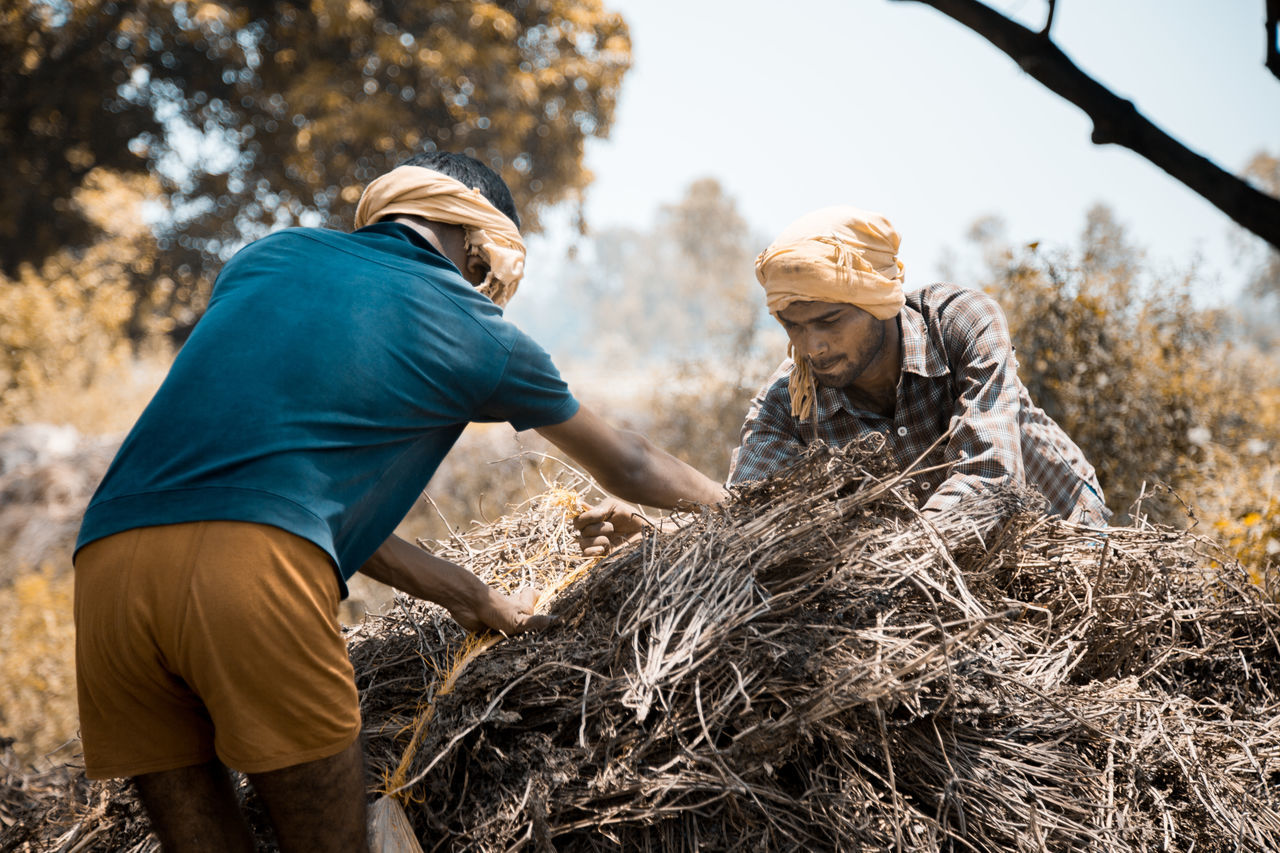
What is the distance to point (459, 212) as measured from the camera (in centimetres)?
198

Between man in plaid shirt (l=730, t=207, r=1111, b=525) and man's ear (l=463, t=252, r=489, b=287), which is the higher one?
man in plaid shirt (l=730, t=207, r=1111, b=525)

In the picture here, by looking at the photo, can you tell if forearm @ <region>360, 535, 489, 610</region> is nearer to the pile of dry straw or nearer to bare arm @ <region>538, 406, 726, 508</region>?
the pile of dry straw

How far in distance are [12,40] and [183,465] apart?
15129 mm

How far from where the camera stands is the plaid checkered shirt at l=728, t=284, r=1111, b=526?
2281 millimetres

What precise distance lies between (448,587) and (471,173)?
1044 millimetres

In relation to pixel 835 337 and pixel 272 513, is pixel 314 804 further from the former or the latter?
pixel 835 337

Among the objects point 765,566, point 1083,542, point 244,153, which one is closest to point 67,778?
point 765,566

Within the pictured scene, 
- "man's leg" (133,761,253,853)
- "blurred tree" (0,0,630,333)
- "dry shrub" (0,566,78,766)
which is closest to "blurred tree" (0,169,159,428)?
"blurred tree" (0,0,630,333)

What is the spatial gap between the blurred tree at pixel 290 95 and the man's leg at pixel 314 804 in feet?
37.4

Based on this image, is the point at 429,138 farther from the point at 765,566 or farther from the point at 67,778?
the point at 765,566

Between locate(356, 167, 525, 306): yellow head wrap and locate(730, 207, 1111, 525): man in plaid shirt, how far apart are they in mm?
903

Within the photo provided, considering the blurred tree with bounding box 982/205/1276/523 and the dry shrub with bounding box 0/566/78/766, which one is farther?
the dry shrub with bounding box 0/566/78/766

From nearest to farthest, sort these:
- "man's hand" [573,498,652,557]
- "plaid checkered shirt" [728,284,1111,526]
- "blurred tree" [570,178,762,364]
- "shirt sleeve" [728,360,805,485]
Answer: "plaid checkered shirt" [728,284,1111,526] < "man's hand" [573,498,652,557] < "shirt sleeve" [728,360,805,485] < "blurred tree" [570,178,762,364]

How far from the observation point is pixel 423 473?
1.80m
